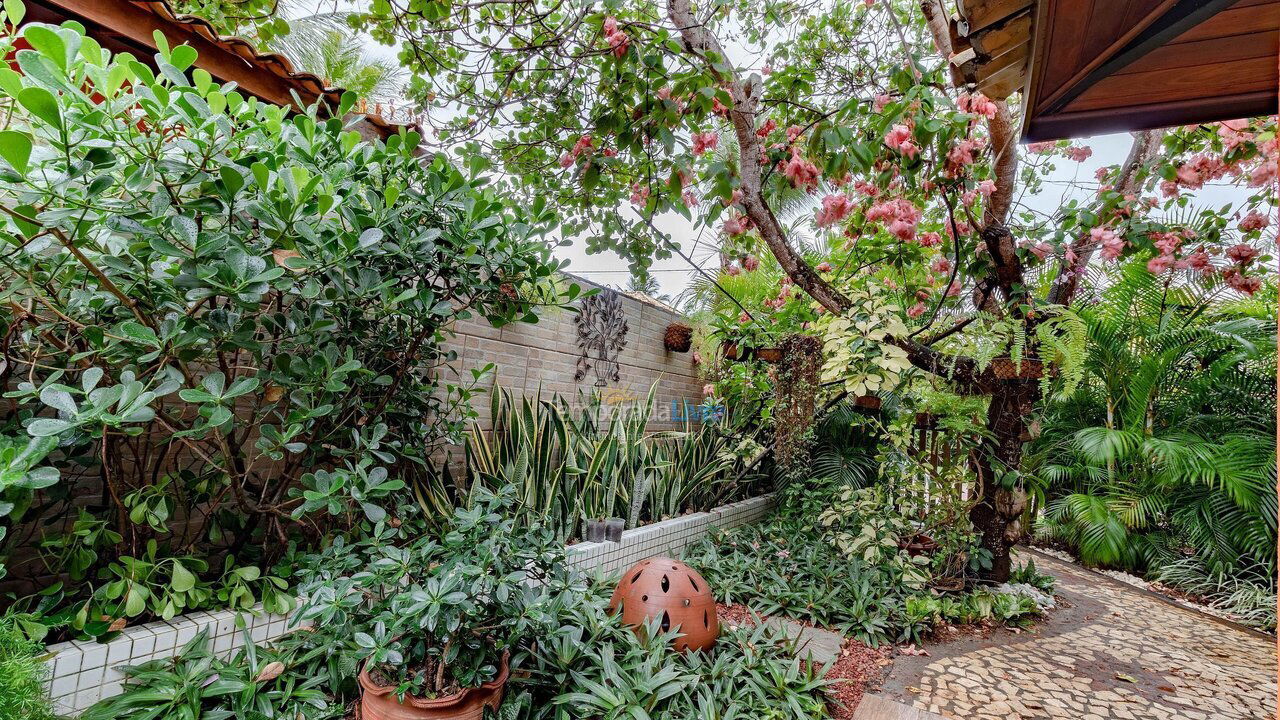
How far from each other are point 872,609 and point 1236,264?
3.01 m

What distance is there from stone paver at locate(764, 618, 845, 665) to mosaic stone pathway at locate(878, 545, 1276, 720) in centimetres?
26

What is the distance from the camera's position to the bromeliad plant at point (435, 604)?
1.45 m

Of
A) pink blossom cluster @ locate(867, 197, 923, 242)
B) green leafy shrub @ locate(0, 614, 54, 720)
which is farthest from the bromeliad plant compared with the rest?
pink blossom cluster @ locate(867, 197, 923, 242)

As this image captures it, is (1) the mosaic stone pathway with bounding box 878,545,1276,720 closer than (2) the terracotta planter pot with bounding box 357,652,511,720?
No

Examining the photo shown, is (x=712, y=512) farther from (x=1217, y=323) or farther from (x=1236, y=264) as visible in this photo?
(x=1217, y=323)

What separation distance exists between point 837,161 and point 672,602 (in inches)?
74.0

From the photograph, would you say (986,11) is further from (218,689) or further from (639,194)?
(218,689)

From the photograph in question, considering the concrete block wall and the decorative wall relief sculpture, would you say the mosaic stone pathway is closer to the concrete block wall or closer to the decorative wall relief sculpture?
the concrete block wall

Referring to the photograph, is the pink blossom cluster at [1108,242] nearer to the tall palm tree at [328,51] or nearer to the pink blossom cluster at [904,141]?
the pink blossom cluster at [904,141]

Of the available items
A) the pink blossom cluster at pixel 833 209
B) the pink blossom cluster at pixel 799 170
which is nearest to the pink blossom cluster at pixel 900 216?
the pink blossom cluster at pixel 833 209

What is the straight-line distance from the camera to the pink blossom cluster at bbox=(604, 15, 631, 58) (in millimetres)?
2166

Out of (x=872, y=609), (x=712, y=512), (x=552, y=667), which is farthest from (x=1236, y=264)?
(x=552, y=667)

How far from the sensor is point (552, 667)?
1959 millimetres

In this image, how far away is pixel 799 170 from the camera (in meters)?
2.82
